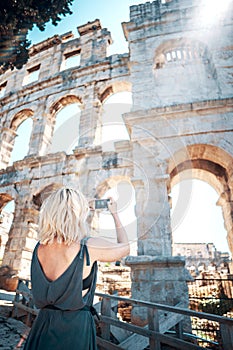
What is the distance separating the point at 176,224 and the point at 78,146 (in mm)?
5823

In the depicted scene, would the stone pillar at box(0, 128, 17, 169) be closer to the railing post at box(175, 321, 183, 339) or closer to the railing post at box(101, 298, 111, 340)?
the railing post at box(101, 298, 111, 340)

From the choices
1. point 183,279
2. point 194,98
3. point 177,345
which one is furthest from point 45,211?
point 194,98

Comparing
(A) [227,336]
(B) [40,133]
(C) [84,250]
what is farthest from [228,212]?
(B) [40,133]

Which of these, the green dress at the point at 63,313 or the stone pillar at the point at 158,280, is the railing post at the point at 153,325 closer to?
the stone pillar at the point at 158,280

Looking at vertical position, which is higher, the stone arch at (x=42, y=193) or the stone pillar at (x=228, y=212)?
the stone arch at (x=42, y=193)

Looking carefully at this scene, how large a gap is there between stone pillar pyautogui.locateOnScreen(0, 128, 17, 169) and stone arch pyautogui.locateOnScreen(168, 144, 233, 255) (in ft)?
30.1

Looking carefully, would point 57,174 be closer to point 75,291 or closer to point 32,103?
point 32,103

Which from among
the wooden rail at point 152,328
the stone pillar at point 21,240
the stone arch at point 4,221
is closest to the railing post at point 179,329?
the wooden rail at point 152,328

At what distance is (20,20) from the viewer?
17.8 ft

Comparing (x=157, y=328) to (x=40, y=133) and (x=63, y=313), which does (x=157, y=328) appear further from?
(x=40, y=133)

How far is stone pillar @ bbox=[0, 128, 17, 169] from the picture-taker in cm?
1180

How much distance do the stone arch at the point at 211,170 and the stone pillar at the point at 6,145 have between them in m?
9.19

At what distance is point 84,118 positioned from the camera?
34.5 feet

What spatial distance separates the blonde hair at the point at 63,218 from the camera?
1382 millimetres
